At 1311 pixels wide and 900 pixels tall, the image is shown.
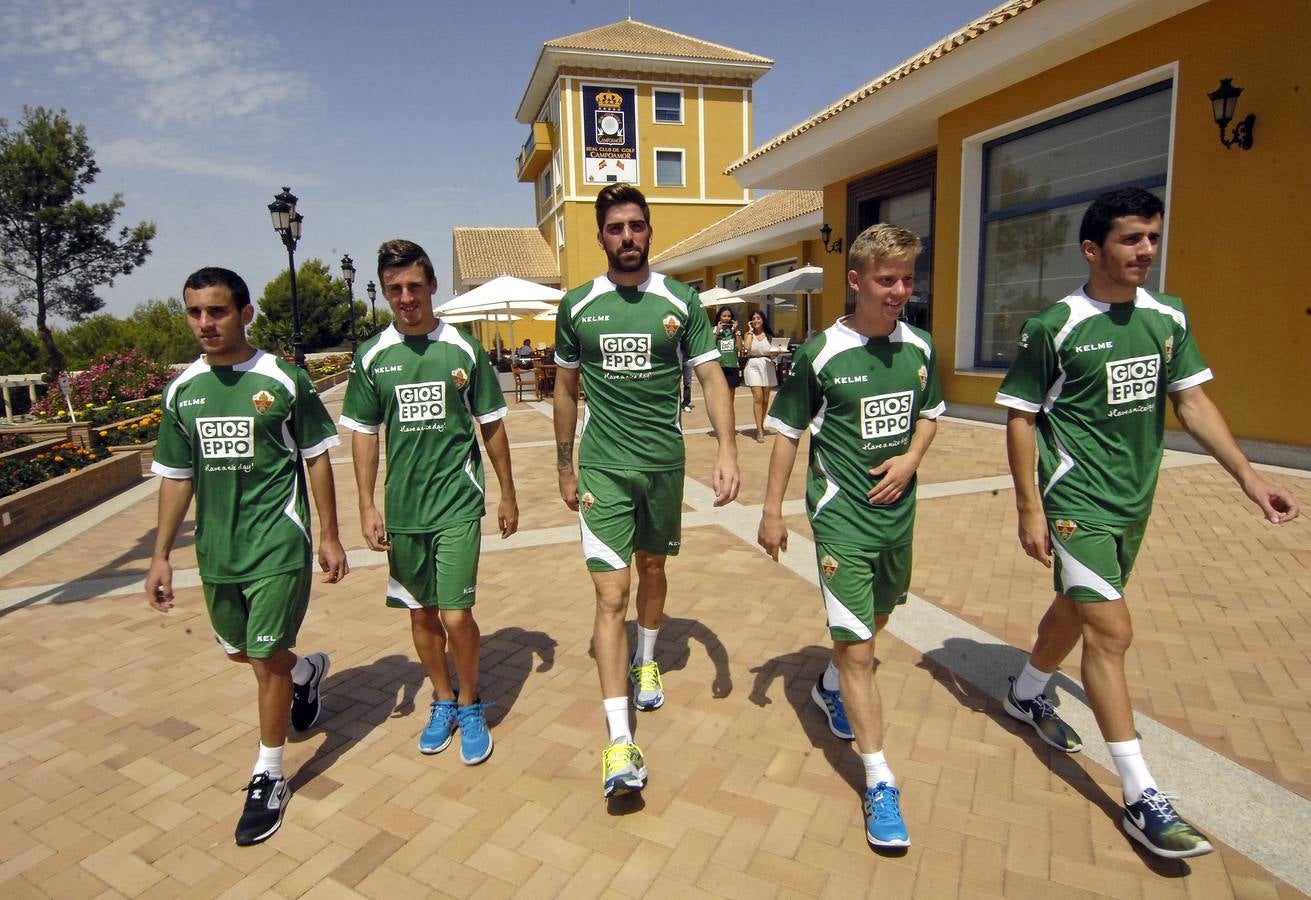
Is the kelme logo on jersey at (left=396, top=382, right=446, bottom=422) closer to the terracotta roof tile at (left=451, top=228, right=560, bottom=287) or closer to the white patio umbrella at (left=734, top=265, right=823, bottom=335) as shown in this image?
the white patio umbrella at (left=734, top=265, right=823, bottom=335)

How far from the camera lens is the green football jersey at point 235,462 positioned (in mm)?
2598

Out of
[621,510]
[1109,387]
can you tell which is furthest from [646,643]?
[1109,387]

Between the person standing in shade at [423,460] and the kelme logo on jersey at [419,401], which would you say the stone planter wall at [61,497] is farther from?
the kelme logo on jersey at [419,401]

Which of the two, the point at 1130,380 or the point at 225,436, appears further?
the point at 225,436

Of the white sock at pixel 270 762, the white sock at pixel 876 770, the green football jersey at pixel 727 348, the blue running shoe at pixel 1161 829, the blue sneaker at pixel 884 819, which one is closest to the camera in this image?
the blue running shoe at pixel 1161 829

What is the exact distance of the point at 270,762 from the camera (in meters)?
2.69

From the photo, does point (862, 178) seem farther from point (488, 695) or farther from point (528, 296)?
point (488, 695)

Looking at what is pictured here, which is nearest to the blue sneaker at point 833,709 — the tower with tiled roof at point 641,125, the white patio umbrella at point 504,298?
the white patio umbrella at point 504,298

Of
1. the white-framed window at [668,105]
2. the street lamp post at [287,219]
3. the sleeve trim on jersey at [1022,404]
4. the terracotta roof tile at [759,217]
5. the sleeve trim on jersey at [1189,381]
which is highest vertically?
the white-framed window at [668,105]

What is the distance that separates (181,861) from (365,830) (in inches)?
23.5

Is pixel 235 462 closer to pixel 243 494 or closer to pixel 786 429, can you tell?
pixel 243 494

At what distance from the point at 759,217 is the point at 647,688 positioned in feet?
70.3

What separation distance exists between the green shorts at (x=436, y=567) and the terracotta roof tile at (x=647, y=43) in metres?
32.3

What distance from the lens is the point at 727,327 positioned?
11516 millimetres
